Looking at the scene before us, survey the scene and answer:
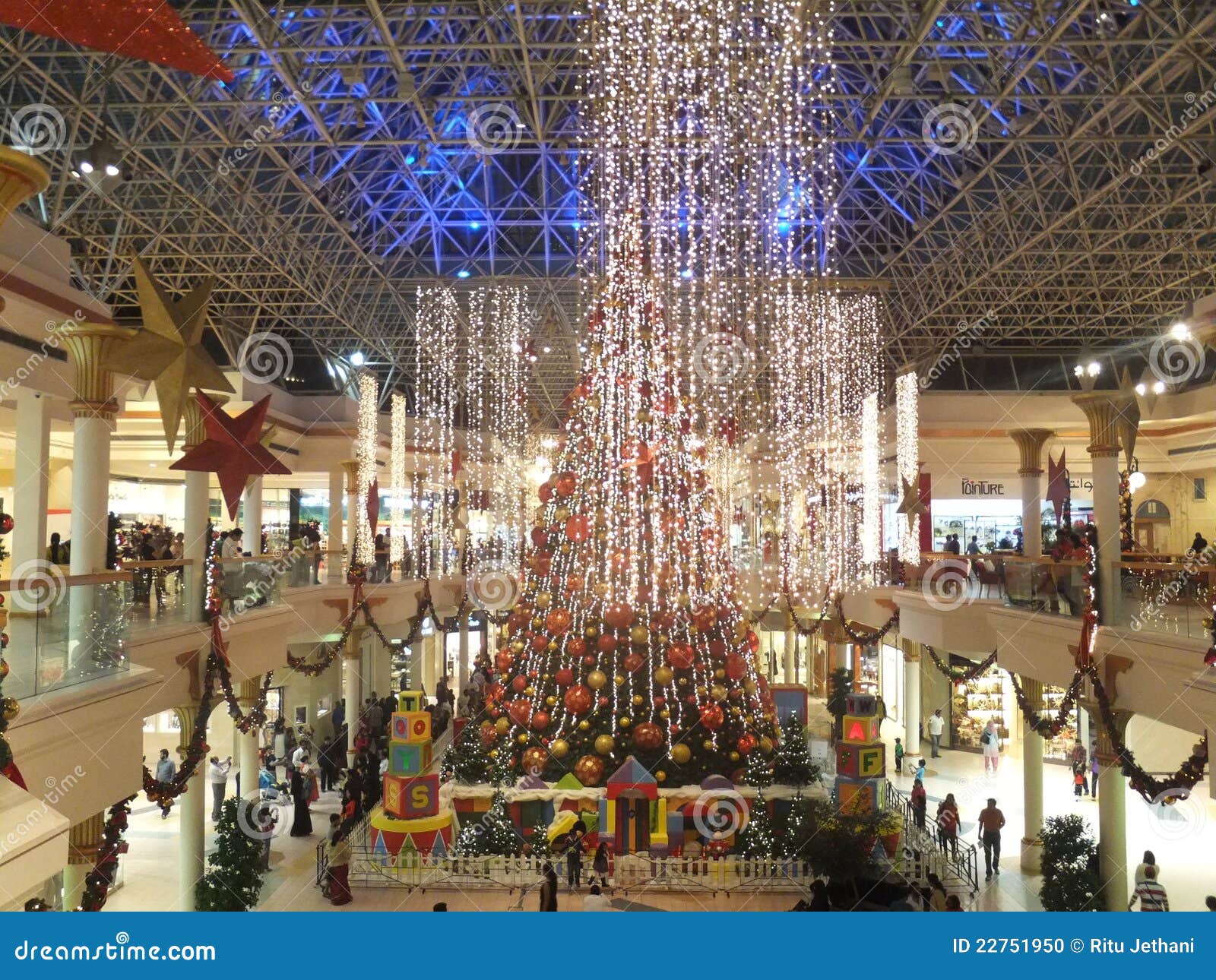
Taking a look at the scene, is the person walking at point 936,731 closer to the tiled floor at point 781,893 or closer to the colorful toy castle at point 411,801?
the tiled floor at point 781,893

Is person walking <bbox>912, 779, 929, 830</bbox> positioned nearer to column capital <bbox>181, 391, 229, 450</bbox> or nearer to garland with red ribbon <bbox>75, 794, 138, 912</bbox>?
garland with red ribbon <bbox>75, 794, 138, 912</bbox>

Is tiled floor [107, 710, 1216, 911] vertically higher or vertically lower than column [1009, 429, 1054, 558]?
lower

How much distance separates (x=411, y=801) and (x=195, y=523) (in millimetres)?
3670

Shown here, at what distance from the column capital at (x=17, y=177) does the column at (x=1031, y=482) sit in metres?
14.2

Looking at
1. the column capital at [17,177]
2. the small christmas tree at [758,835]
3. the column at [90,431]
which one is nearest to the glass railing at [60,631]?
the column at [90,431]

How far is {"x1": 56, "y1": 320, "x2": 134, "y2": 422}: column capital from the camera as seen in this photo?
6.67 m

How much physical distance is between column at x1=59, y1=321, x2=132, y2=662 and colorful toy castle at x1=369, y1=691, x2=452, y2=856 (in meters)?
4.22

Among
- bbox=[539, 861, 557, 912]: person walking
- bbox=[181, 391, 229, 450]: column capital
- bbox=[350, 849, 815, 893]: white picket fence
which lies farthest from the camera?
bbox=[350, 849, 815, 893]: white picket fence

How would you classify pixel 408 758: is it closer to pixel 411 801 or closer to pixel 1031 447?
pixel 411 801

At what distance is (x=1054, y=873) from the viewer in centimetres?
909

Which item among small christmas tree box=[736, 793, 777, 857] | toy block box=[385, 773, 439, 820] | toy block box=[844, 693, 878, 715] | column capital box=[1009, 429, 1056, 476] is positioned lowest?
small christmas tree box=[736, 793, 777, 857]

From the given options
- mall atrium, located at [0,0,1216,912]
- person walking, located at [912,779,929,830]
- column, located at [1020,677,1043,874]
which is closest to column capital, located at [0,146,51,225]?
mall atrium, located at [0,0,1216,912]

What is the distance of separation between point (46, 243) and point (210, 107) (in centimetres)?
257

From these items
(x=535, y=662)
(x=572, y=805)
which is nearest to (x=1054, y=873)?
(x=572, y=805)
